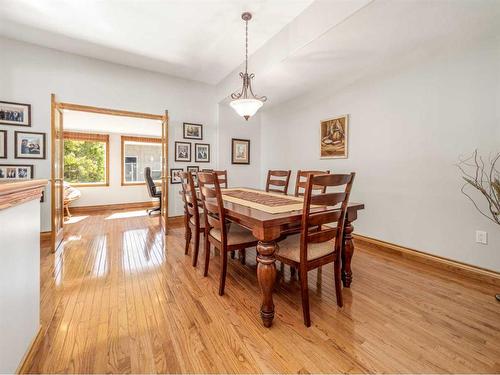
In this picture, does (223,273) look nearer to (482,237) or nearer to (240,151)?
(482,237)

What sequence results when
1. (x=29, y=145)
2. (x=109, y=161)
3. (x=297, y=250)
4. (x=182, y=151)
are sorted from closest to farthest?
1. (x=297, y=250)
2. (x=29, y=145)
3. (x=182, y=151)
4. (x=109, y=161)

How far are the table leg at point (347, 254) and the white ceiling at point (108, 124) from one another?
183 inches

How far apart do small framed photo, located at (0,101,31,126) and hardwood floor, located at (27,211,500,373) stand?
6.47 feet

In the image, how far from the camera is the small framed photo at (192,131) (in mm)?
4227

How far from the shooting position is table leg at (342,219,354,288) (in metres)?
1.93

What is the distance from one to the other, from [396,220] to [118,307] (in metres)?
3.00

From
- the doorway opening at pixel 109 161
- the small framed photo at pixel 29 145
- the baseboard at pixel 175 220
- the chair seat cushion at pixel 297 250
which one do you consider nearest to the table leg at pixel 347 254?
the chair seat cushion at pixel 297 250

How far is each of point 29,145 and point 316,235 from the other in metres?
3.87

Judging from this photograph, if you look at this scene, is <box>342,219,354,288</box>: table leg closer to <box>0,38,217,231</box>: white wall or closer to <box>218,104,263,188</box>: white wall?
<box>218,104,263,188</box>: white wall

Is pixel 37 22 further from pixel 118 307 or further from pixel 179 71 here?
pixel 118 307

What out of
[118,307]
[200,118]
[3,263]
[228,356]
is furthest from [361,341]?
[200,118]

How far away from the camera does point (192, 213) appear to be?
99.1 inches

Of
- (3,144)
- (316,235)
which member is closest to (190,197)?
(316,235)

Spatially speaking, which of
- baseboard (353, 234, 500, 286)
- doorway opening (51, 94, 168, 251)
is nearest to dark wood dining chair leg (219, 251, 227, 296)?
baseboard (353, 234, 500, 286)
